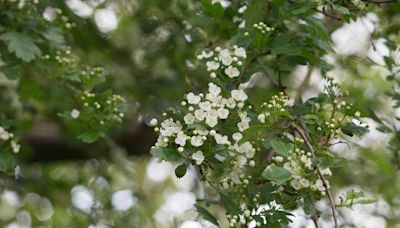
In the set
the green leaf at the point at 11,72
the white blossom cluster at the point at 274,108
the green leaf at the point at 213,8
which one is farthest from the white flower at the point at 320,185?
the green leaf at the point at 11,72

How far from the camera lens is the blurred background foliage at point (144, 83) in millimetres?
2090

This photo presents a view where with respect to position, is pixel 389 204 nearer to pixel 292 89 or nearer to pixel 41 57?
pixel 292 89

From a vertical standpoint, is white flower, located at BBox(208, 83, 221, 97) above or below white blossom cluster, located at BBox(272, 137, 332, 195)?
above

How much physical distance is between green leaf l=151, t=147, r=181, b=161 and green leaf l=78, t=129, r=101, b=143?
0.53 meters

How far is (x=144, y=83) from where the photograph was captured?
3.23 metres

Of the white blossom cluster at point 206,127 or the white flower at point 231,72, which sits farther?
the white flower at point 231,72

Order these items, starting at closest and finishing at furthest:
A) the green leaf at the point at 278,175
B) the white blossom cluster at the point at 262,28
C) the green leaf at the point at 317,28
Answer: the green leaf at the point at 278,175 → the white blossom cluster at the point at 262,28 → the green leaf at the point at 317,28

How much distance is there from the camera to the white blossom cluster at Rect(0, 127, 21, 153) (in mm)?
2152

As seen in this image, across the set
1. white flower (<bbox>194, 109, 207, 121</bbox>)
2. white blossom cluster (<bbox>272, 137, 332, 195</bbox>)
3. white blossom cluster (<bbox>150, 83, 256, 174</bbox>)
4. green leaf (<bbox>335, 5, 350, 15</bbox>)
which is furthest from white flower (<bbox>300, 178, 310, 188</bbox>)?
green leaf (<bbox>335, 5, 350, 15</bbox>)

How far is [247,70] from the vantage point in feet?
6.21

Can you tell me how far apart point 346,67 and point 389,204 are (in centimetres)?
64

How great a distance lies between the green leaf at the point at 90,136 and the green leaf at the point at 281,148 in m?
0.69

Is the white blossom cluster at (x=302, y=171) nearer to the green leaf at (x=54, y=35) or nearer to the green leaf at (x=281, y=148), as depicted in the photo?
the green leaf at (x=281, y=148)

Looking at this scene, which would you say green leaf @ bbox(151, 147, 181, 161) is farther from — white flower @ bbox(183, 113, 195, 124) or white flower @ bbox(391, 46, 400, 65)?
white flower @ bbox(391, 46, 400, 65)
